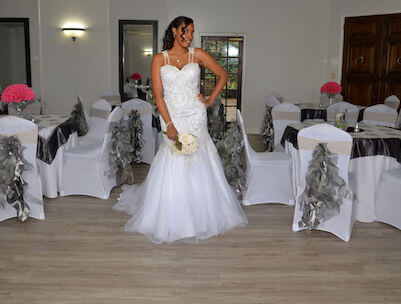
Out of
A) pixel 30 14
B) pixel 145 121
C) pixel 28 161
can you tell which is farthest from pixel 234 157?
pixel 30 14

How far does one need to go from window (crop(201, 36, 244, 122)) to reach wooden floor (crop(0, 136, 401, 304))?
6.37 m

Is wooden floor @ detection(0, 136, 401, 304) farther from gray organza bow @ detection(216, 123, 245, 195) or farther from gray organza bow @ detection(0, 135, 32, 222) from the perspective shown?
gray organza bow @ detection(216, 123, 245, 195)

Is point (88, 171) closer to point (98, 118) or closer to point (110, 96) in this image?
point (98, 118)

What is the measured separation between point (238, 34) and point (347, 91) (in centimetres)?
278

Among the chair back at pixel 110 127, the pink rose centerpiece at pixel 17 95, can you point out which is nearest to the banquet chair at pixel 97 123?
the chair back at pixel 110 127

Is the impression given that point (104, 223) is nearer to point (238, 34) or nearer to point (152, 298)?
point (152, 298)

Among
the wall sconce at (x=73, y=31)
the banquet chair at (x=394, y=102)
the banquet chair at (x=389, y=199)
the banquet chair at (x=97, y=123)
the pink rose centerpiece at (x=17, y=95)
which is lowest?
the banquet chair at (x=389, y=199)

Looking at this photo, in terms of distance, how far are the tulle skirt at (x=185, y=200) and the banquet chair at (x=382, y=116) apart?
3.19m

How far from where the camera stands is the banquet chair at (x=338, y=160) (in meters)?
3.75

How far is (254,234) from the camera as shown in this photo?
407 cm

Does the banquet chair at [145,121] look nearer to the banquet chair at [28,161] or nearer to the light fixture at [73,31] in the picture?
the banquet chair at [28,161]

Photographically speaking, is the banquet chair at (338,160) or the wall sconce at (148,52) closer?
the banquet chair at (338,160)

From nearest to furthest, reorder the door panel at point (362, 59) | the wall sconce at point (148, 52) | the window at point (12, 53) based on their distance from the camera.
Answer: the door panel at point (362, 59), the wall sconce at point (148, 52), the window at point (12, 53)

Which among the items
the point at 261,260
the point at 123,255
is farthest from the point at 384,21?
the point at 123,255
